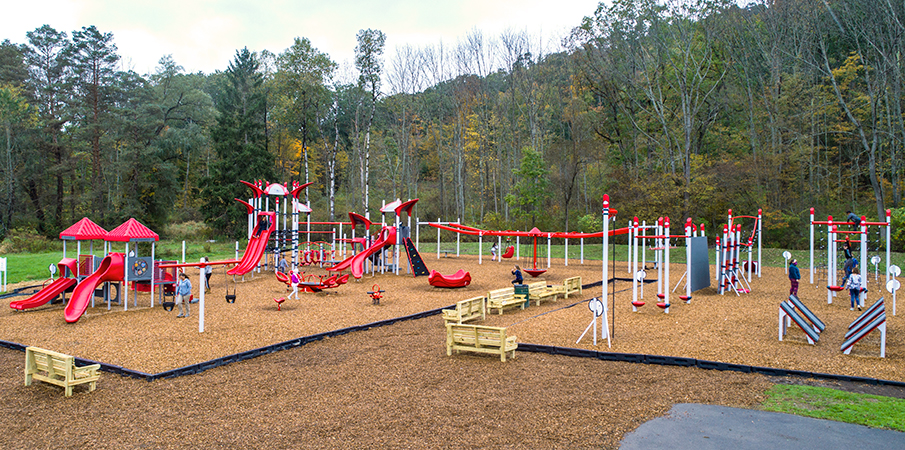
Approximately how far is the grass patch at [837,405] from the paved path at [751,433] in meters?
0.22

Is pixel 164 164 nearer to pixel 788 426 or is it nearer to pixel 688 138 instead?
pixel 688 138

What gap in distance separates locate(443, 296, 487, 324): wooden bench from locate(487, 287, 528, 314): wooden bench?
0.59m

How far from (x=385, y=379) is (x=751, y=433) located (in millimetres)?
5038

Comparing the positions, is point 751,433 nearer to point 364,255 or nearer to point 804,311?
point 804,311

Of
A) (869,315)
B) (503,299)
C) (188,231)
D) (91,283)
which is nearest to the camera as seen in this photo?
(869,315)

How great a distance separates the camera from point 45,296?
14344 millimetres

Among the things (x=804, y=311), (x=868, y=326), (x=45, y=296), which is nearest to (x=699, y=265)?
(x=804, y=311)

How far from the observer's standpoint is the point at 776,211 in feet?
93.5

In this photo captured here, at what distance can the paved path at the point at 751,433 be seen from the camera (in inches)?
223

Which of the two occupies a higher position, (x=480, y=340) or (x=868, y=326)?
(x=868, y=326)

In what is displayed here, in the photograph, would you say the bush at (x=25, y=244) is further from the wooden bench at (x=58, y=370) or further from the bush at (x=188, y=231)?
the wooden bench at (x=58, y=370)

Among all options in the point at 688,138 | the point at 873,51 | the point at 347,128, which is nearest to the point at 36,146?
the point at 347,128

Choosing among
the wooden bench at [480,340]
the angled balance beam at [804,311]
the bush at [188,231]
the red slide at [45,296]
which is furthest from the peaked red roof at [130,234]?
the bush at [188,231]

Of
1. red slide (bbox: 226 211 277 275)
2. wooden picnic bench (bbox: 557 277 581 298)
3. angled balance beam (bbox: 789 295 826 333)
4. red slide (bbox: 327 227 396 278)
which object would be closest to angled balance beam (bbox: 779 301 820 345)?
angled balance beam (bbox: 789 295 826 333)
